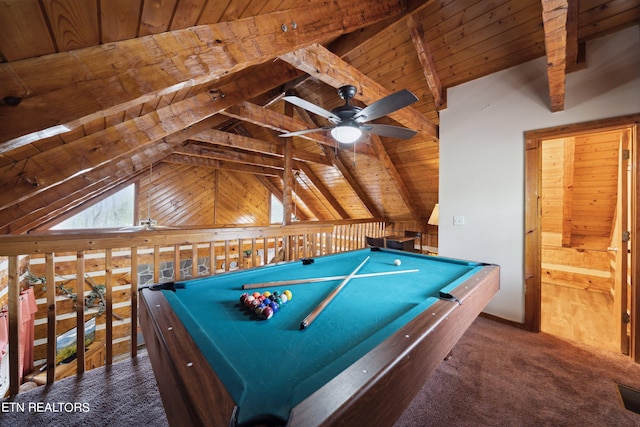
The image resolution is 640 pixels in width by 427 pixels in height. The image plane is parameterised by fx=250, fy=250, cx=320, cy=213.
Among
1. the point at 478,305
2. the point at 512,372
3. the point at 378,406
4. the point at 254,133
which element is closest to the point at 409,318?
the point at 378,406

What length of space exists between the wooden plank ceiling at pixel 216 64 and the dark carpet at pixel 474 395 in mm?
1314

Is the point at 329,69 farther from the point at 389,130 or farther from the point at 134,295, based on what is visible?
the point at 134,295

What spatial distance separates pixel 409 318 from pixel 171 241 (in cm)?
194

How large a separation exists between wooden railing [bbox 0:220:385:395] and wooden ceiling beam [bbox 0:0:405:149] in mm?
934

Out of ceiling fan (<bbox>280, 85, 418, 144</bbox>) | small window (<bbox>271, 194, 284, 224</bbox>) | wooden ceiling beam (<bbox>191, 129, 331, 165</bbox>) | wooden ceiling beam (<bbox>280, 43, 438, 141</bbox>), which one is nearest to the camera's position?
ceiling fan (<bbox>280, 85, 418, 144</bbox>)

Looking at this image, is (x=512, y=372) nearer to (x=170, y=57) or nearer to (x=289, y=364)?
(x=289, y=364)

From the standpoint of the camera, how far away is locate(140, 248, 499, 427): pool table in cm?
56

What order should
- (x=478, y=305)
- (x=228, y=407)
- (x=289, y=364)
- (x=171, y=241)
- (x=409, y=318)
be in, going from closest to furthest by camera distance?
1. (x=228, y=407)
2. (x=289, y=364)
3. (x=409, y=318)
4. (x=478, y=305)
5. (x=171, y=241)

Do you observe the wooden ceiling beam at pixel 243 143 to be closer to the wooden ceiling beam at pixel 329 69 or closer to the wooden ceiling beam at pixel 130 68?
the wooden ceiling beam at pixel 329 69

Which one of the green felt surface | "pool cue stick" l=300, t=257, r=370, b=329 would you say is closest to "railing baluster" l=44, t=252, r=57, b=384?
the green felt surface

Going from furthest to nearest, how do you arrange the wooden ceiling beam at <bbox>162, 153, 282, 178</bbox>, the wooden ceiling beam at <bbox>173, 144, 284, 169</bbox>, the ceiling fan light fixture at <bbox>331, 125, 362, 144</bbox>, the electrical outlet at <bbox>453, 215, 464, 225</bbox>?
the wooden ceiling beam at <bbox>162, 153, 282, 178</bbox>, the wooden ceiling beam at <bbox>173, 144, 284, 169</bbox>, the electrical outlet at <bbox>453, 215, 464, 225</bbox>, the ceiling fan light fixture at <bbox>331, 125, 362, 144</bbox>

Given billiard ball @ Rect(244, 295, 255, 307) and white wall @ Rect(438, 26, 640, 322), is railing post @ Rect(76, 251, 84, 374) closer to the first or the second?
billiard ball @ Rect(244, 295, 255, 307)

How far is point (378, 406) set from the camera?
0.64 m

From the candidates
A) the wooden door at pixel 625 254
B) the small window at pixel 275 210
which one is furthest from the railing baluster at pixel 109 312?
the small window at pixel 275 210
